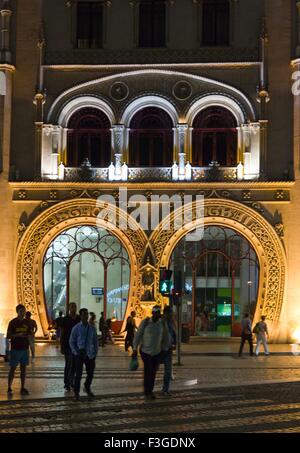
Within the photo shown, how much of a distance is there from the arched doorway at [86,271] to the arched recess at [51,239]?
510mm

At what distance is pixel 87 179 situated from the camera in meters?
38.8

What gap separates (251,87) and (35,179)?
9492 millimetres

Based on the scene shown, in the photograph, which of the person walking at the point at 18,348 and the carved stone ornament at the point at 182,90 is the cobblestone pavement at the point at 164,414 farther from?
the carved stone ornament at the point at 182,90

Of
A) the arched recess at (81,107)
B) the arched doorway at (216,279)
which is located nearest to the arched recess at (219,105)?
the arched recess at (81,107)

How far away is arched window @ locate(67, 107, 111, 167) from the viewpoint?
129 ft

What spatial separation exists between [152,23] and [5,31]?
610cm

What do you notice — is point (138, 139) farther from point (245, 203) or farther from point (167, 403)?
point (167, 403)

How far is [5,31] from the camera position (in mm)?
39531

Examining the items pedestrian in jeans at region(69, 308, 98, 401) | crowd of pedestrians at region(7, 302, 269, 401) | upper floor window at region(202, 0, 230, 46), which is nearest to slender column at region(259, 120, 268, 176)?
upper floor window at region(202, 0, 230, 46)

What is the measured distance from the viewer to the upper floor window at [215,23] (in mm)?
39344

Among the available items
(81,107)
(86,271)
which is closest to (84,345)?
(86,271)

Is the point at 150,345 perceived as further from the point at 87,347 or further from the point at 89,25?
the point at 89,25

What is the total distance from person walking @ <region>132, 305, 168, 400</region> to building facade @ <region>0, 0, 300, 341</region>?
708 inches
